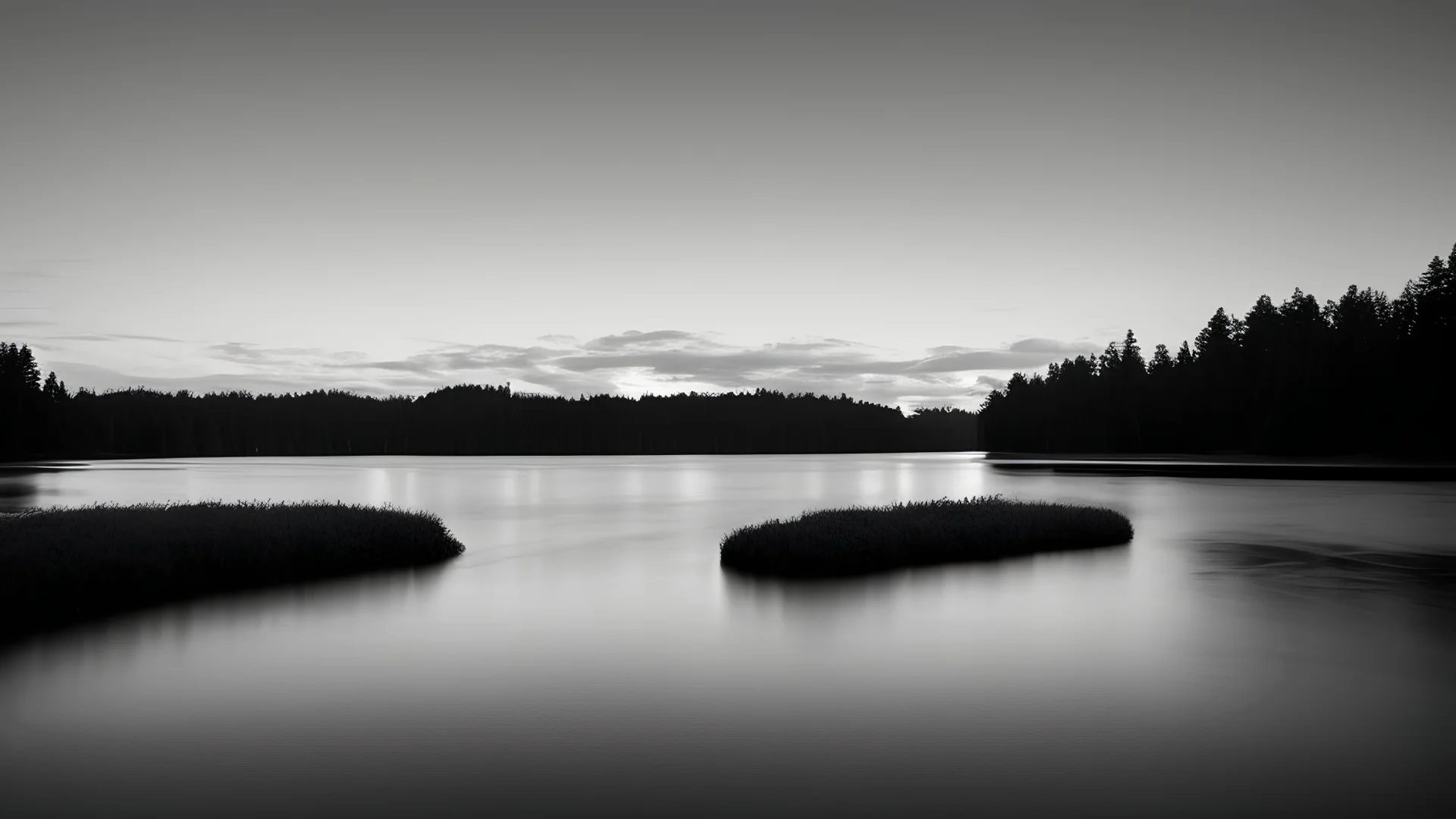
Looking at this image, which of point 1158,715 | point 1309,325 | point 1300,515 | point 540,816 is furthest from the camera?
point 1309,325

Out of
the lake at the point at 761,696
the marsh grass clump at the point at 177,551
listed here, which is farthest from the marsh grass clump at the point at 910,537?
the marsh grass clump at the point at 177,551

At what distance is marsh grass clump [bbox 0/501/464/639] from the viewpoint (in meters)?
19.0

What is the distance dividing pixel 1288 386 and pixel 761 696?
124761 millimetres

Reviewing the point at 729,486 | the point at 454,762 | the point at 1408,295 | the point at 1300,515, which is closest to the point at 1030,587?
the point at 454,762

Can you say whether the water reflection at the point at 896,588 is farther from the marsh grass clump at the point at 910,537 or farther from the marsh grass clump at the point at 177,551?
the marsh grass clump at the point at 177,551

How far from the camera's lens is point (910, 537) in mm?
28641

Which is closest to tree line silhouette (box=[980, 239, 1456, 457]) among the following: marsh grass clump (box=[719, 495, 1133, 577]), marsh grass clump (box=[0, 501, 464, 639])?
marsh grass clump (box=[719, 495, 1133, 577])

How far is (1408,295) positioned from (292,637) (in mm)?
135334

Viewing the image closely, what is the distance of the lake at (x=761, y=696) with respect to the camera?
9383mm

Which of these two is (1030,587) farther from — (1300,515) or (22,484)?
(22,484)

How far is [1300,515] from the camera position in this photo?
4584 centimetres

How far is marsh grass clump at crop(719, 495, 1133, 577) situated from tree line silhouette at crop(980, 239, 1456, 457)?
81.7m

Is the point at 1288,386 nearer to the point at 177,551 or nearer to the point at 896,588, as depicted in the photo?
the point at 896,588

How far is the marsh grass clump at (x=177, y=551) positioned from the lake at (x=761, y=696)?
178 cm
